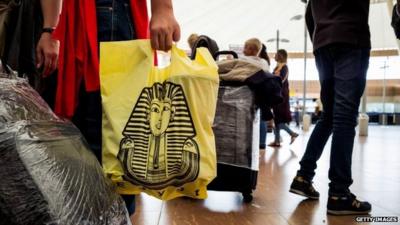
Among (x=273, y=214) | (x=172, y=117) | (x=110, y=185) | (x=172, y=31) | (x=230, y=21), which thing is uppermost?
(x=230, y=21)

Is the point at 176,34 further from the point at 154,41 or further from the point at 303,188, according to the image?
the point at 303,188

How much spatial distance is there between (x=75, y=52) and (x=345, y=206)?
1.42 m

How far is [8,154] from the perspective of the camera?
63 centimetres

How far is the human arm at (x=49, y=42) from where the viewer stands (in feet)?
3.85

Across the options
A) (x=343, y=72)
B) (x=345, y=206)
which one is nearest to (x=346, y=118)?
(x=343, y=72)

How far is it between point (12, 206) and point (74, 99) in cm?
58

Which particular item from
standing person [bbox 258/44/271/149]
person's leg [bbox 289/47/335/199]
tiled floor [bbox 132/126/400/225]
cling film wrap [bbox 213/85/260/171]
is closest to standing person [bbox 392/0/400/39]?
person's leg [bbox 289/47/335/199]

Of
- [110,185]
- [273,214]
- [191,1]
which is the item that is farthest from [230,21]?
[110,185]

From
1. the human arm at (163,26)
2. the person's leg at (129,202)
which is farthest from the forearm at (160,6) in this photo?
the person's leg at (129,202)

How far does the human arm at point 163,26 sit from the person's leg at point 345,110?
1.25m

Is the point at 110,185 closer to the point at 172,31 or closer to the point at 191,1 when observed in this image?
the point at 172,31

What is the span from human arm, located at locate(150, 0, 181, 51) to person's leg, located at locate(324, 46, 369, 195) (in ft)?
4.10

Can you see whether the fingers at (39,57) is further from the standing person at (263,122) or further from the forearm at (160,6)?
the standing person at (263,122)

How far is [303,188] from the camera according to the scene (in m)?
2.24
